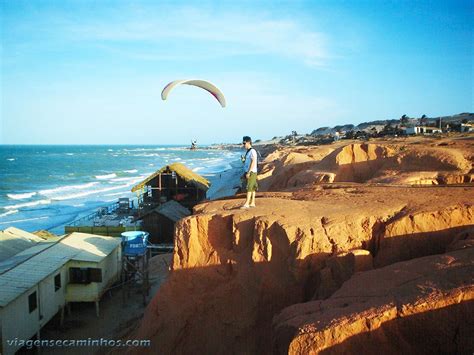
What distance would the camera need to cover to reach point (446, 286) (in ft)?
13.8

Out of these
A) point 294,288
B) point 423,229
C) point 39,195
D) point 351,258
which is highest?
point 423,229

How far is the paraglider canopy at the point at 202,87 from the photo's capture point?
1247 cm

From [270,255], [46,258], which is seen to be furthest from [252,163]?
[46,258]

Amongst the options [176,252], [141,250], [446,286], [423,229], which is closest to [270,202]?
[176,252]

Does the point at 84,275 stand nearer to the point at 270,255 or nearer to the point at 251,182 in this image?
the point at 251,182

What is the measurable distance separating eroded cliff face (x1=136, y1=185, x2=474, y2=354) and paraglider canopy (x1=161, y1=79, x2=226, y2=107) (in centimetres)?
608

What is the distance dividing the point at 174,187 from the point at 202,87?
544 inches

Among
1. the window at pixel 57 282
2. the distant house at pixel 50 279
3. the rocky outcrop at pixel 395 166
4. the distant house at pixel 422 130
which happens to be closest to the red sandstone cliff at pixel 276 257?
the rocky outcrop at pixel 395 166

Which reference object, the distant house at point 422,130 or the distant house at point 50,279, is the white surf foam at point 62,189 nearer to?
the distant house at point 50,279

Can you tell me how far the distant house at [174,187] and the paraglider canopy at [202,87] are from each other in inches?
477

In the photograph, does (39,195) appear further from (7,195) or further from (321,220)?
(321,220)

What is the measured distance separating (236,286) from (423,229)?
→ 3765mm

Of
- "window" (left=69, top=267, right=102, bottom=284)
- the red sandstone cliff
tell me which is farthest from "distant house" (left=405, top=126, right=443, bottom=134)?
"window" (left=69, top=267, right=102, bottom=284)

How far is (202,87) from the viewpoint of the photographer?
46.1 ft
